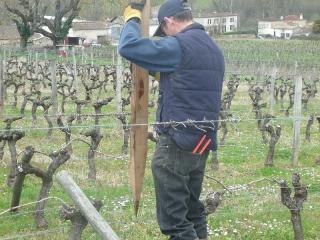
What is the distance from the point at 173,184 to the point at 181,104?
585 mm

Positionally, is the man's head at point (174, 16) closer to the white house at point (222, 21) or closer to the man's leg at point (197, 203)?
the man's leg at point (197, 203)

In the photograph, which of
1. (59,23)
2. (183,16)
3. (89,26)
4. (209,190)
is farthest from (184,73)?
(89,26)

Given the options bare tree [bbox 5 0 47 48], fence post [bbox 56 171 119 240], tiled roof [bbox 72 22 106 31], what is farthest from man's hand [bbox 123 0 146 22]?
tiled roof [bbox 72 22 106 31]

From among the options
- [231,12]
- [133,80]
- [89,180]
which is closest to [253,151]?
[89,180]

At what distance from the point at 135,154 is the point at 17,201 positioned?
234 cm

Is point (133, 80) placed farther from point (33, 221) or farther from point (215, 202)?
point (33, 221)

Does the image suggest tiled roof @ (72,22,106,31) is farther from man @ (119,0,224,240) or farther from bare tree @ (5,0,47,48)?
man @ (119,0,224,240)

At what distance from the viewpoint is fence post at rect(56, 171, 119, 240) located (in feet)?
11.9

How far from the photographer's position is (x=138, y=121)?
17.7 feet

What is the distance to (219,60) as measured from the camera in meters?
4.65

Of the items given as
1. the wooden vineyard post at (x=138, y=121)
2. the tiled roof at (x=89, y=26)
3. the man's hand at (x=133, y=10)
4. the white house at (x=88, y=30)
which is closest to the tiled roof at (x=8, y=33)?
the white house at (x=88, y=30)

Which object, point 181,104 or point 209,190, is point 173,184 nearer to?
point 181,104

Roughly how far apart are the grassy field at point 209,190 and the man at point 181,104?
1.10m

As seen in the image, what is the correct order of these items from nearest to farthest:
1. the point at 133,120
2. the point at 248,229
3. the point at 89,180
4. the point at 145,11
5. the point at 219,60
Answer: the point at 219,60 → the point at 145,11 → the point at 133,120 → the point at 248,229 → the point at 89,180
